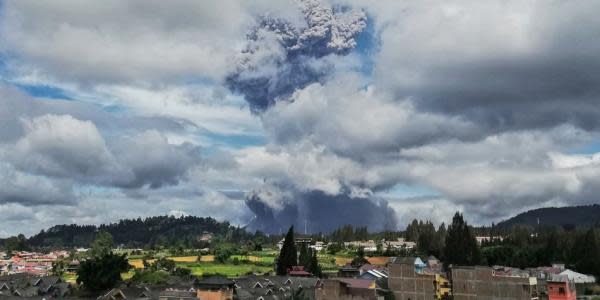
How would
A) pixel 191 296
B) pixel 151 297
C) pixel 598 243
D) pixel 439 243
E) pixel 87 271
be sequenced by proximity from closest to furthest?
pixel 191 296 → pixel 151 297 → pixel 87 271 → pixel 598 243 → pixel 439 243

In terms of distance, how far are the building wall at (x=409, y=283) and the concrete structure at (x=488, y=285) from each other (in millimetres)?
2783

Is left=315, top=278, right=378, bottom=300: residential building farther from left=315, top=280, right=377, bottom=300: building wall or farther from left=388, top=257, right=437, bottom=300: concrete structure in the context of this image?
left=388, top=257, right=437, bottom=300: concrete structure

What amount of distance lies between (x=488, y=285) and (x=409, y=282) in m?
8.82

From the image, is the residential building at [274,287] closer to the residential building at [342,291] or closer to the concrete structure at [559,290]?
the residential building at [342,291]

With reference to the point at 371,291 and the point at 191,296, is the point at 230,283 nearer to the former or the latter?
the point at 191,296

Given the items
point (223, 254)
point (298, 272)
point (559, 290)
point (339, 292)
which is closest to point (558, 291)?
point (559, 290)

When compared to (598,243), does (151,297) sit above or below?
below

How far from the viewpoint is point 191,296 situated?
61.5 meters

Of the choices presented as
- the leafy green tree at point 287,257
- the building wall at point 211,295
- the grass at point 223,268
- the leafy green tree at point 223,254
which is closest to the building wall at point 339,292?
the building wall at point 211,295

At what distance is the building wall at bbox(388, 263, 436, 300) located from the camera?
67562mm

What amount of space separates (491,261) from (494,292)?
5175 centimetres

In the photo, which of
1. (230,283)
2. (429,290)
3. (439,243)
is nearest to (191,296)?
(230,283)

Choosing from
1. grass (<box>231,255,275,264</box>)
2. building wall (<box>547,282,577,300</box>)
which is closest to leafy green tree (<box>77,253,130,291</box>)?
grass (<box>231,255,275,264</box>)

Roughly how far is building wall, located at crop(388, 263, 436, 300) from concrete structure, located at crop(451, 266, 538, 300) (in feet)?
9.13
